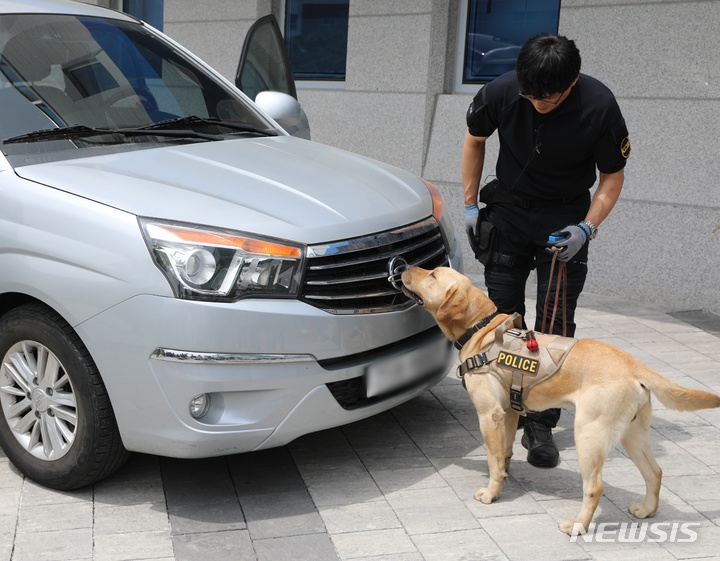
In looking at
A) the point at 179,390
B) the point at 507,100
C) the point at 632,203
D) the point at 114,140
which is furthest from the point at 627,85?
the point at 179,390

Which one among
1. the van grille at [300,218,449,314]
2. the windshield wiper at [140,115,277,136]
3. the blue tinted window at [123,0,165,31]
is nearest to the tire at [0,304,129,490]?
the van grille at [300,218,449,314]

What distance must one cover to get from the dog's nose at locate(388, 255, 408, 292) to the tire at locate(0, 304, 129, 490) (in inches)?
47.4

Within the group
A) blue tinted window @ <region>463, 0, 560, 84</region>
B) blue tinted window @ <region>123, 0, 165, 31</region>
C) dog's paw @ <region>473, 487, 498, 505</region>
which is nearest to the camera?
dog's paw @ <region>473, 487, 498, 505</region>

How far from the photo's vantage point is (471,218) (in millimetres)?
4434

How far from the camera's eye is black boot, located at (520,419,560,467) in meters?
4.19

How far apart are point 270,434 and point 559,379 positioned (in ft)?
3.61

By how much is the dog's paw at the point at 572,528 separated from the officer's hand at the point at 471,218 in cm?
144

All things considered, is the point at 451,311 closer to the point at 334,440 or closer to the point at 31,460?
the point at 334,440

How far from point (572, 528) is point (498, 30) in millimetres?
5696

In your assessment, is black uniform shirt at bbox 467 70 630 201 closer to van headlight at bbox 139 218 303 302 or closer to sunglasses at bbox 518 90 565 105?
sunglasses at bbox 518 90 565 105

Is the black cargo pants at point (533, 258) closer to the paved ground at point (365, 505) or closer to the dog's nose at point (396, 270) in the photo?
the paved ground at point (365, 505)

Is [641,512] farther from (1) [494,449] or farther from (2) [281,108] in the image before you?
(2) [281,108]

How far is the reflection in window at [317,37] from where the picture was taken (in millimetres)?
9391

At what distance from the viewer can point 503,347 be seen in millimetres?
3662
